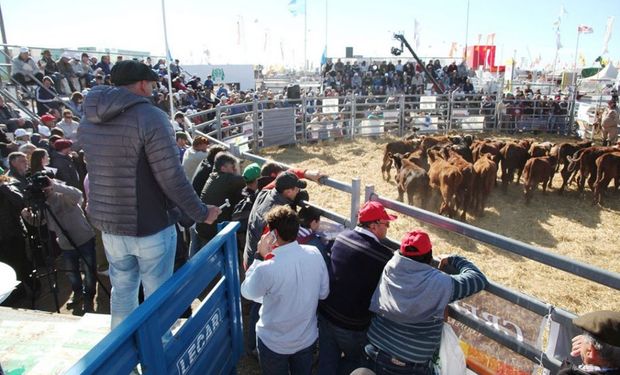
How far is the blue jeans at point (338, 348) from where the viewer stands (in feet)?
9.21

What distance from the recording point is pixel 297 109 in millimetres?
14805

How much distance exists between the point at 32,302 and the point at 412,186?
21.0 feet

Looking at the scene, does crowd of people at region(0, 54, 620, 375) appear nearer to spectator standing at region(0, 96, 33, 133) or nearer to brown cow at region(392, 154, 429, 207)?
brown cow at region(392, 154, 429, 207)

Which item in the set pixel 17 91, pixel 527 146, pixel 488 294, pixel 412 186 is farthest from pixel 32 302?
pixel 527 146

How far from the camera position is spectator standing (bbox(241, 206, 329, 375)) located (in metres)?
2.52

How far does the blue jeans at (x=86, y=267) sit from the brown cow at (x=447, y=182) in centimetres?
591

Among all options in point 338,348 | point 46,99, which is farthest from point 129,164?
point 46,99

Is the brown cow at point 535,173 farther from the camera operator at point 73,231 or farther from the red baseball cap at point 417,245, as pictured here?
the camera operator at point 73,231

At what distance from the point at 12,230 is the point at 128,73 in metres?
3.19

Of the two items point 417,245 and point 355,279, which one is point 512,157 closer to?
point 355,279

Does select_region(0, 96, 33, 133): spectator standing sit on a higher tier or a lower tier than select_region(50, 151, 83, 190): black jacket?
higher

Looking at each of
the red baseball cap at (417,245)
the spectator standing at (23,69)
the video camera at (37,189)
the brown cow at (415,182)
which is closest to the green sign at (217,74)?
the spectator standing at (23,69)

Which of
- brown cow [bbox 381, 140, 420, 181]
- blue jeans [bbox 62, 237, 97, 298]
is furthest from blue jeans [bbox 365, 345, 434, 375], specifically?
brown cow [bbox 381, 140, 420, 181]

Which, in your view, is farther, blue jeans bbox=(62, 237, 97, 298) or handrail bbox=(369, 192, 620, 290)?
blue jeans bbox=(62, 237, 97, 298)
